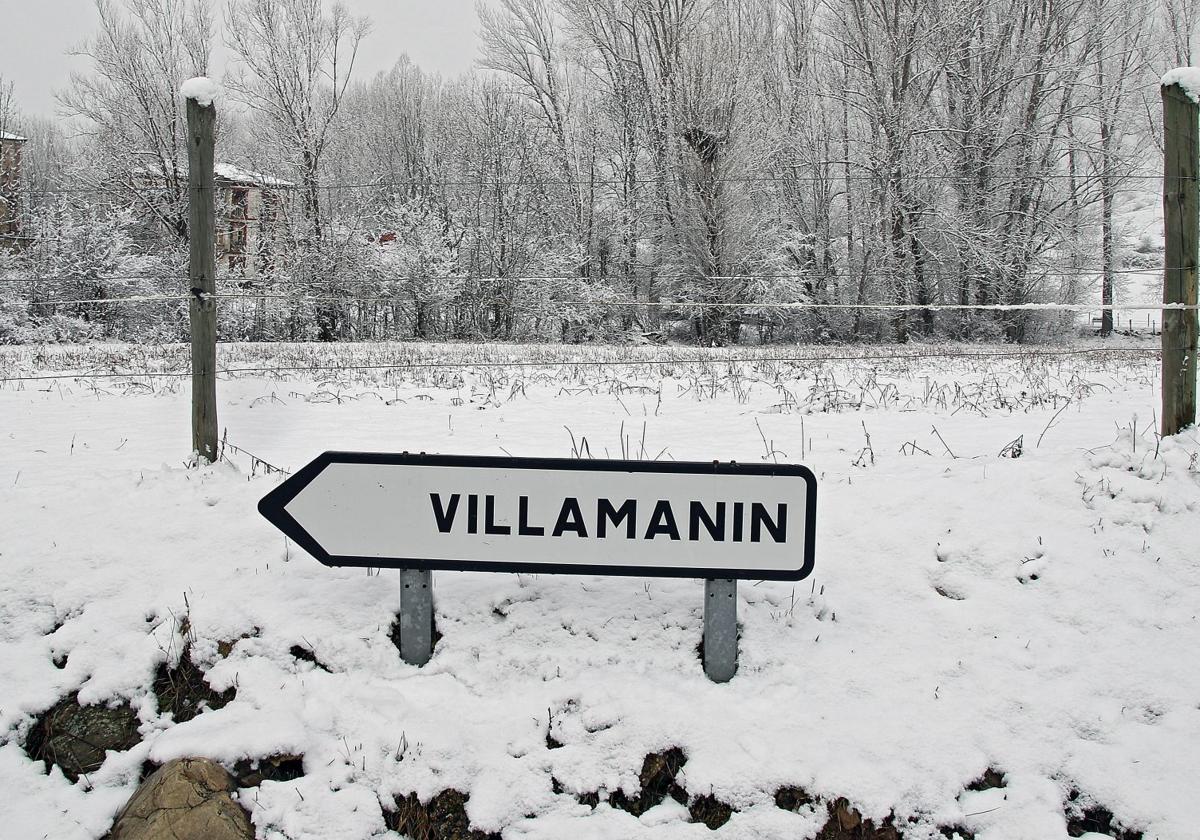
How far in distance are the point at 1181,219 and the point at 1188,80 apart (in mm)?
706

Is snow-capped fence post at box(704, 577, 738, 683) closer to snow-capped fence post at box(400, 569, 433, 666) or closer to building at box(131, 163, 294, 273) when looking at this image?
snow-capped fence post at box(400, 569, 433, 666)

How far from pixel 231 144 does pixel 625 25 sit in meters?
16.0

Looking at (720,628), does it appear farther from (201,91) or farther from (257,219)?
(257,219)

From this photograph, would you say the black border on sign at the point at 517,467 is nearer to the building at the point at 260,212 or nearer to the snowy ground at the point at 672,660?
the snowy ground at the point at 672,660

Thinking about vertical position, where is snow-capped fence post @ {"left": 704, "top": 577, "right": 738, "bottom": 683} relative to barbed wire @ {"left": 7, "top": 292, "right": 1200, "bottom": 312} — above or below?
below

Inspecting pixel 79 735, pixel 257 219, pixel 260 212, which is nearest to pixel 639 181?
pixel 260 212

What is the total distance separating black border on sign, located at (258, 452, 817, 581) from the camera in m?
3.04

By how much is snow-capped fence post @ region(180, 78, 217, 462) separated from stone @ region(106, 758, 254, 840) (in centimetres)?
204

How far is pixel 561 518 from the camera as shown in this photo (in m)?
3.14

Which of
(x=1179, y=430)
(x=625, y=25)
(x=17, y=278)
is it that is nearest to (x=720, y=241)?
(x=625, y=25)

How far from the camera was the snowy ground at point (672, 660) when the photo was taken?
285cm

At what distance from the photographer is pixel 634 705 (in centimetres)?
309

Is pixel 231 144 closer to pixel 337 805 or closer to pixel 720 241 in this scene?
pixel 720 241

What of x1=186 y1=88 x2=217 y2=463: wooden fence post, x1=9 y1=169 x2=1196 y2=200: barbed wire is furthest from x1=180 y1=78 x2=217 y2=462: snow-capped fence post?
x1=9 y1=169 x2=1196 y2=200: barbed wire
